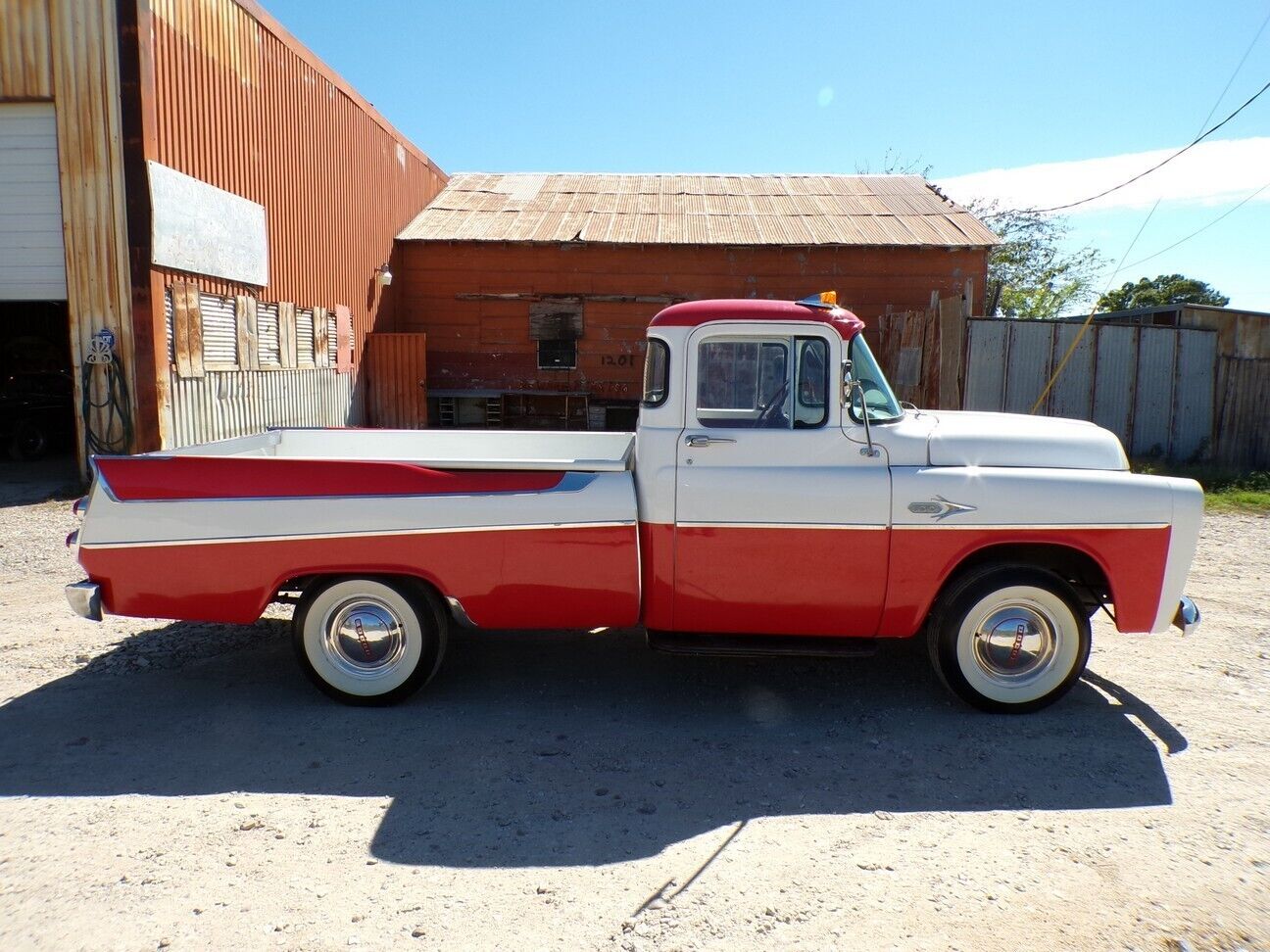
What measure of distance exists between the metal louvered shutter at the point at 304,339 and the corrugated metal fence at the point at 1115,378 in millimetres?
10242

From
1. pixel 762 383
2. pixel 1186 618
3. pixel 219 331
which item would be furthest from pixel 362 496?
pixel 219 331

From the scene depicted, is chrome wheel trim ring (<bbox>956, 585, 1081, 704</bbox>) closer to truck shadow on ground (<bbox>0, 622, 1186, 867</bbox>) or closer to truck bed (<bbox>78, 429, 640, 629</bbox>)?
truck shadow on ground (<bbox>0, 622, 1186, 867</bbox>)

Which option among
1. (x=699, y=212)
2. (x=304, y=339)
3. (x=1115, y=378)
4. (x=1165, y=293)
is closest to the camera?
(x=1115, y=378)

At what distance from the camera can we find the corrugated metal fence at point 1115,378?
1323cm

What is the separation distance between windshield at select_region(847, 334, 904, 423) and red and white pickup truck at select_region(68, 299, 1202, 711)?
24 millimetres

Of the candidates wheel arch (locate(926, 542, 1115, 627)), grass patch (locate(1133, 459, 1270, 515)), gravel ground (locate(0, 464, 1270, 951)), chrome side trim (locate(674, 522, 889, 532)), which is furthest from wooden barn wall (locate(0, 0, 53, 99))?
grass patch (locate(1133, 459, 1270, 515))

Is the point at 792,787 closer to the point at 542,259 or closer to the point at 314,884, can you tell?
the point at 314,884

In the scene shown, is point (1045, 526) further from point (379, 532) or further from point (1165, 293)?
point (1165, 293)

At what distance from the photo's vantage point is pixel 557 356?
17.5m

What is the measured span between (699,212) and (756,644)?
15.8 m

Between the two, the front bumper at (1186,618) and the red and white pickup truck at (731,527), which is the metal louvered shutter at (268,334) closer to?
the red and white pickup truck at (731,527)

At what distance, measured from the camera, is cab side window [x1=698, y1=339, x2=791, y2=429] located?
13.8 feet

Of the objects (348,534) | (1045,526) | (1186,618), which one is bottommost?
(1186,618)

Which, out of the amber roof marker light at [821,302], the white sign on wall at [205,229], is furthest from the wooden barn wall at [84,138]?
the amber roof marker light at [821,302]
